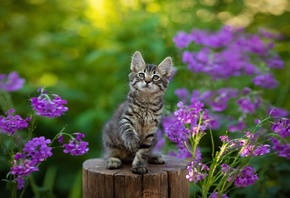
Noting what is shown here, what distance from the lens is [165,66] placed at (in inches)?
136

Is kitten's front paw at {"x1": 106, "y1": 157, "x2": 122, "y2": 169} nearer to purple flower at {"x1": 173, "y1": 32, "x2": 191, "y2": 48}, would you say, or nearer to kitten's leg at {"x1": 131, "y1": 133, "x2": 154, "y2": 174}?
kitten's leg at {"x1": 131, "y1": 133, "x2": 154, "y2": 174}

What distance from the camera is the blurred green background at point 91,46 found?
627cm

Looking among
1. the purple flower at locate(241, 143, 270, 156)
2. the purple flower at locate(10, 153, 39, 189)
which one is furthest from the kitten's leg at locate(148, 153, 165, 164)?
the purple flower at locate(10, 153, 39, 189)

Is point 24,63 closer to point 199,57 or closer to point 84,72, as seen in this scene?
point 84,72

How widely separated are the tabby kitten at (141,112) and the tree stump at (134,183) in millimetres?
74

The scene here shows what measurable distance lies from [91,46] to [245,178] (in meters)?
4.70

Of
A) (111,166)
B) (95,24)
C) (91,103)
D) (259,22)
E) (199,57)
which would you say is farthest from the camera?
(259,22)

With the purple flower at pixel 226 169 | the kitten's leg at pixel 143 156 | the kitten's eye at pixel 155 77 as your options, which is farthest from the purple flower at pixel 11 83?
the purple flower at pixel 226 169

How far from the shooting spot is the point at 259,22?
8.23 m

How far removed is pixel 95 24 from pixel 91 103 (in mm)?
1341

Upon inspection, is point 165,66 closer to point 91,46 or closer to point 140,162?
point 140,162

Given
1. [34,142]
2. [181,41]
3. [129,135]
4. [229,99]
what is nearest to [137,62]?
[129,135]

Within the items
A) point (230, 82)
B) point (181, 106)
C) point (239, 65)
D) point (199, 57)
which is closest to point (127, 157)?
point (181, 106)

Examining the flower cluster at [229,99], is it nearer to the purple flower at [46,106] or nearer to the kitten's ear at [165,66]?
the kitten's ear at [165,66]
